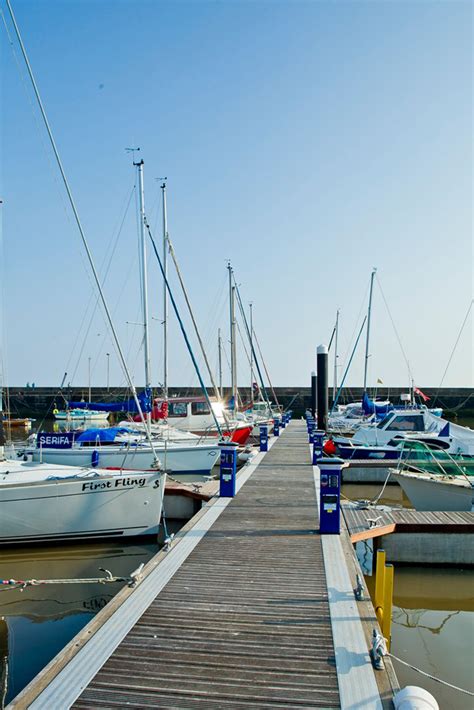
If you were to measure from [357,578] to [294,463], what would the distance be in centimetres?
1205

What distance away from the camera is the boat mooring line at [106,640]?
481 cm

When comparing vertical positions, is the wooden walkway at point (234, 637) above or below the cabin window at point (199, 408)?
below

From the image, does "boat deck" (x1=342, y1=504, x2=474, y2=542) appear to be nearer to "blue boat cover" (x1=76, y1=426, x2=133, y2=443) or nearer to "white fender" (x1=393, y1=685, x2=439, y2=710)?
"white fender" (x1=393, y1=685, x2=439, y2=710)

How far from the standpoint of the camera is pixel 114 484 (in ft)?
42.5

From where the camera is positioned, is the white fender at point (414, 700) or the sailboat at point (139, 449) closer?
the white fender at point (414, 700)

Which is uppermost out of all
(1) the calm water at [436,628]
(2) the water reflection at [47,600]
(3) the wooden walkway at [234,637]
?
(3) the wooden walkway at [234,637]

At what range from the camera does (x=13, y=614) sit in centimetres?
970

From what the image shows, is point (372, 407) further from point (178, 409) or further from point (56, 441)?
point (56, 441)

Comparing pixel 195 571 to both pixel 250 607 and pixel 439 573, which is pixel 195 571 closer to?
pixel 250 607

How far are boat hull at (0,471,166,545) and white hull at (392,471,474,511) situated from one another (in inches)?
265

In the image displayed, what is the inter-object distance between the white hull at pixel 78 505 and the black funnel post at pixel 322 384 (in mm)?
17513

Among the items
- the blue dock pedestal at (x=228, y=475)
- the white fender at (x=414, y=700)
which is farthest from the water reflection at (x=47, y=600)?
the white fender at (x=414, y=700)

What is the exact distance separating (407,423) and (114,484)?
15.5 meters

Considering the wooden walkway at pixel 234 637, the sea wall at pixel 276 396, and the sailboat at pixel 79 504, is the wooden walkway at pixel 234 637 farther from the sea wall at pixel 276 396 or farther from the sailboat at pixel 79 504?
the sea wall at pixel 276 396
